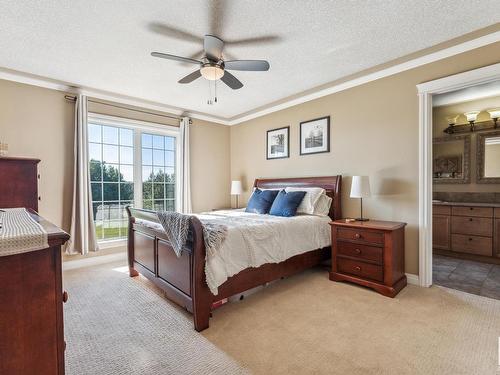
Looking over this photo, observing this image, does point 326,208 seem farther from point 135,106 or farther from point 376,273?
point 135,106

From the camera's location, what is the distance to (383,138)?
3.24m

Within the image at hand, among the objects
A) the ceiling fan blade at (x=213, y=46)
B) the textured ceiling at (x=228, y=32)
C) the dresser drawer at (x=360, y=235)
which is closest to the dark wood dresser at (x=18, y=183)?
the textured ceiling at (x=228, y=32)

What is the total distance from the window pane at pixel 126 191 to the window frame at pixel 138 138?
0.06 m

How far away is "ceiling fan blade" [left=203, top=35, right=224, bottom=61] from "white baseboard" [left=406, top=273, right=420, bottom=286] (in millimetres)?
3258

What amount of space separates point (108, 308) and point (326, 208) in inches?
111

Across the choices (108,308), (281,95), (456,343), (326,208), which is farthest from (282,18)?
(108,308)

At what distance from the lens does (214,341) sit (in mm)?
1938

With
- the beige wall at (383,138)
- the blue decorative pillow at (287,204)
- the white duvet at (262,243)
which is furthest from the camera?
the blue decorative pillow at (287,204)

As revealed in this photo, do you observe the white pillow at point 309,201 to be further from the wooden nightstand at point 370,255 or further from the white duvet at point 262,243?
the wooden nightstand at point 370,255

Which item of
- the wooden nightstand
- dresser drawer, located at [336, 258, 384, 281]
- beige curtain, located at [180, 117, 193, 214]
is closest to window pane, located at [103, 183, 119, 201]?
beige curtain, located at [180, 117, 193, 214]

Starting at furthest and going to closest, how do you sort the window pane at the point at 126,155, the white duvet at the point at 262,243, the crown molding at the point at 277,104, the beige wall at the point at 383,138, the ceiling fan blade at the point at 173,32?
the window pane at the point at 126,155, the beige wall at the point at 383,138, the crown molding at the point at 277,104, the ceiling fan blade at the point at 173,32, the white duvet at the point at 262,243

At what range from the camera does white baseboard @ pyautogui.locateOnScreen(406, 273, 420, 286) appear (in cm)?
295

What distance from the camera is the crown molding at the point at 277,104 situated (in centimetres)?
264

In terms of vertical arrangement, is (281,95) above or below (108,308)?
above
